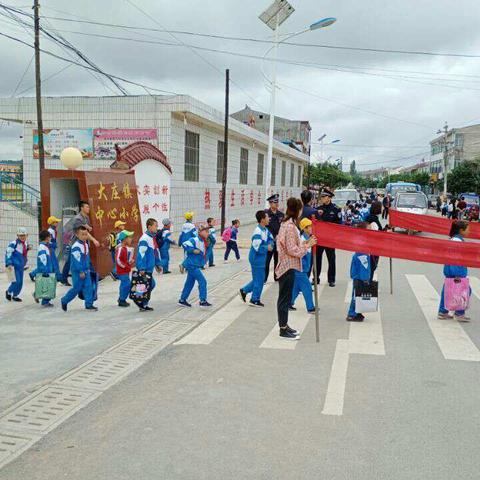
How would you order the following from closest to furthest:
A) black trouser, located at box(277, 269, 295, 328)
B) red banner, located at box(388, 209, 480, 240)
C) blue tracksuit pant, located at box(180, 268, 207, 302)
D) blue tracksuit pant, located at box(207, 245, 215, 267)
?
1. black trouser, located at box(277, 269, 295, 328)
2. blue tracksuit pant, located at box(180, 268, 207, 302)
3. red banner, located at box(388, 209, 480, 240)
4. blue tracksuit pant, located at box(207, 245, 215, 267)

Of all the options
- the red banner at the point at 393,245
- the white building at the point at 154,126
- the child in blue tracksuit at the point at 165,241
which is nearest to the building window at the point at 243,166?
the white building at the point at 154,126

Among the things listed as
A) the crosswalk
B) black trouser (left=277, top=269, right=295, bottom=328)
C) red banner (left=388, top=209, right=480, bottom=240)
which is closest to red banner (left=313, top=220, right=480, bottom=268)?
black trouser (left=277, top=269, right=295, bottom=328)

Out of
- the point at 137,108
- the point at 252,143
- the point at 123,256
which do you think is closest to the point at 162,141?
the point at 137,108

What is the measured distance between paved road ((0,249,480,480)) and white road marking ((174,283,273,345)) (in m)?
0.05

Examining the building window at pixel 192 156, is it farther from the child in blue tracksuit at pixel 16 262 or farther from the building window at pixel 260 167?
the building window at pixel 260 167

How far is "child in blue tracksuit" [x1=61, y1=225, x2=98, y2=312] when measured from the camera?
876 cm

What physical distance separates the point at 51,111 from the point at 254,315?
1505 cm

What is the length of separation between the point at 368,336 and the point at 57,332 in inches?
173

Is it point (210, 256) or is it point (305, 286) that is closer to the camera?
point (305, 286)

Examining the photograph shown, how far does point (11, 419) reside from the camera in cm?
471

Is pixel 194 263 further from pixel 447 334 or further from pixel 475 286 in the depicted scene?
pixel 475 286

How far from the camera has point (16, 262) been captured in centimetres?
1011

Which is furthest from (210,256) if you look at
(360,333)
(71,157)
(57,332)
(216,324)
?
(360,333)

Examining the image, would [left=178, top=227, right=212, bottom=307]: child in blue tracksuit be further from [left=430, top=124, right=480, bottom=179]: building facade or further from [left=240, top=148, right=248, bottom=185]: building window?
[left=430, top=124, right=480, bottom=179]: building facade
